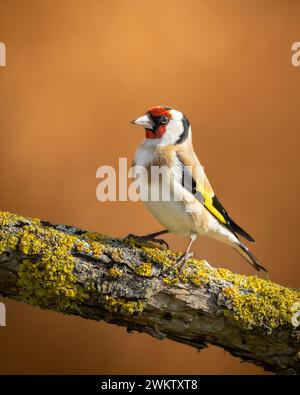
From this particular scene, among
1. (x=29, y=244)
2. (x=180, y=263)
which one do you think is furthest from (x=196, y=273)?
(x=29, y=244)

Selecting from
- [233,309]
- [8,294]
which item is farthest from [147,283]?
[8,294]

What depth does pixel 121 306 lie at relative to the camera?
160cm

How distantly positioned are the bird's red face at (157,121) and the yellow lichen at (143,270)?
0.64 meters

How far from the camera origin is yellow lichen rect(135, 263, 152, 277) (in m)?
1.67

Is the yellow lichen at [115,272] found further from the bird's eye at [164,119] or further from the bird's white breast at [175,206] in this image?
the bird's eye at [164,119]

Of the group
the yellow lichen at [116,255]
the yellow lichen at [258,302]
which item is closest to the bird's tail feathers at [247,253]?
the yellow lichen at [258,302]

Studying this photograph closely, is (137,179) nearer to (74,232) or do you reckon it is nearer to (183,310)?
(74,232)

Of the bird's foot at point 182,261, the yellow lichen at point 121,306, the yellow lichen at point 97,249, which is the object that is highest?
the yellow lichen at point 97,249

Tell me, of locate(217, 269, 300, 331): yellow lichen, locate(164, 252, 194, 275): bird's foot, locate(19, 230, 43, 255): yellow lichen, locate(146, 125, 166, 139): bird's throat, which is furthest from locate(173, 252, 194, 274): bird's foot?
locate(146, 125, 166, 139): bird's throat

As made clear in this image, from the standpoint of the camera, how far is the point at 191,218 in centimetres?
199

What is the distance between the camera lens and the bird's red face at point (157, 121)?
2135 millimetres

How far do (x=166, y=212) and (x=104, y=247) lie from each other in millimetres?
369

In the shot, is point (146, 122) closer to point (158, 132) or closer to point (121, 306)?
point (158, 132)

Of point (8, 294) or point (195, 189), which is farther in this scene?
point (195, 189)
